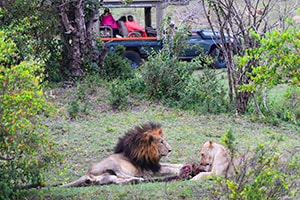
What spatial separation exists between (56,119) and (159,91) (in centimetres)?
264

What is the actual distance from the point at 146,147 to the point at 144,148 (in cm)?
3

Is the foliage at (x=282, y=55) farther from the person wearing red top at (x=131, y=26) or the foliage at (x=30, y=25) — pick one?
the person wearing red top at (x=131, y=26)

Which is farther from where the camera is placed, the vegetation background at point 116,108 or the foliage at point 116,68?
the foliage at point 116,68

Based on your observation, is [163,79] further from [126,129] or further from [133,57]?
[133,57]

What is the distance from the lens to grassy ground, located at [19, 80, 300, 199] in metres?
6.83

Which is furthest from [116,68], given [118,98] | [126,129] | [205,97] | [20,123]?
[20,123]

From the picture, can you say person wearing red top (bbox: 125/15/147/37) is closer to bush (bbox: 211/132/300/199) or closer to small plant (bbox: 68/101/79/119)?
small plant (bbox: 68/101/79/119)

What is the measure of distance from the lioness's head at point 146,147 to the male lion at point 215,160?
56 cm

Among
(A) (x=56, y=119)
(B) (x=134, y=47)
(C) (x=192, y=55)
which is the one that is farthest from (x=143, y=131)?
(C) (x=192, y=55)

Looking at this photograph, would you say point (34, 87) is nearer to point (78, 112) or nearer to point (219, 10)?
point (78, 112)

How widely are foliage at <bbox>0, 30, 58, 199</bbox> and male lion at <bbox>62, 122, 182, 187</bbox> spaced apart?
4.94 feet

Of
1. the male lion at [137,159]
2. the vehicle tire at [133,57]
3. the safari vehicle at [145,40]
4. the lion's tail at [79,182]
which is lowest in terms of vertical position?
the lion's tail at [79,182]

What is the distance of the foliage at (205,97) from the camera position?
12.1 meters

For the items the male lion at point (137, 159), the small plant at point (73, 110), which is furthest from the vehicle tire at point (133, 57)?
the male lion at point (137, 159)
